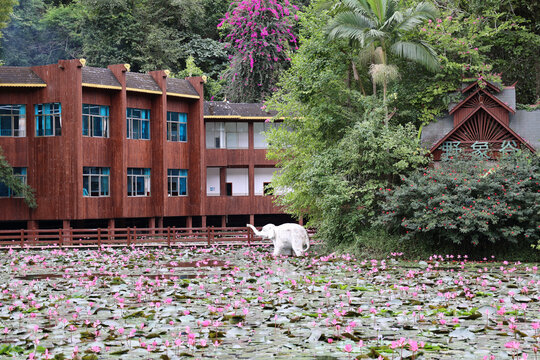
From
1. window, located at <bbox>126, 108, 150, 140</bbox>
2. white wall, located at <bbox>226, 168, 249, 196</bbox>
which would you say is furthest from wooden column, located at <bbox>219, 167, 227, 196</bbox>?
window, located at <bbox>126, 108, 150, 140</bbox>

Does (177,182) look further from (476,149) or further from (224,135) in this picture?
(476,149)

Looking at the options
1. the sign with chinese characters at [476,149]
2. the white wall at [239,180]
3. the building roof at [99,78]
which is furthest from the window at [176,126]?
the sign with chinese characters at [476,149]

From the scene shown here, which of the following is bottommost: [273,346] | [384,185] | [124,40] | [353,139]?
[273,346]

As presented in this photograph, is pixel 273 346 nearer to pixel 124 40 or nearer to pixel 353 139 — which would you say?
pixel 353 139

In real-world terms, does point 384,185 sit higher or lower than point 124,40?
lower

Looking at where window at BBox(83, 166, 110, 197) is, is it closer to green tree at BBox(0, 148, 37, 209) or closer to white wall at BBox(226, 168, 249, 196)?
green tree at BBox(0, 148, 37, 209)

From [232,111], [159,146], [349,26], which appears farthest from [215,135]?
[349,26]

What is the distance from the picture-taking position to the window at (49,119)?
35794 millimetres

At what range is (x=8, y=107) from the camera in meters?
36.4

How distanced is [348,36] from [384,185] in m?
5.38

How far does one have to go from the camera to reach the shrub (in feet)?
71.9

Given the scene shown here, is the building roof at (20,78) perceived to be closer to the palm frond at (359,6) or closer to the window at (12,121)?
the window at (12,121)

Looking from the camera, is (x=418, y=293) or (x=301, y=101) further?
(x=301, y=101)

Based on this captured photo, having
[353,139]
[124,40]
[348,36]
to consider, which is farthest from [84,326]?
[124,40]
